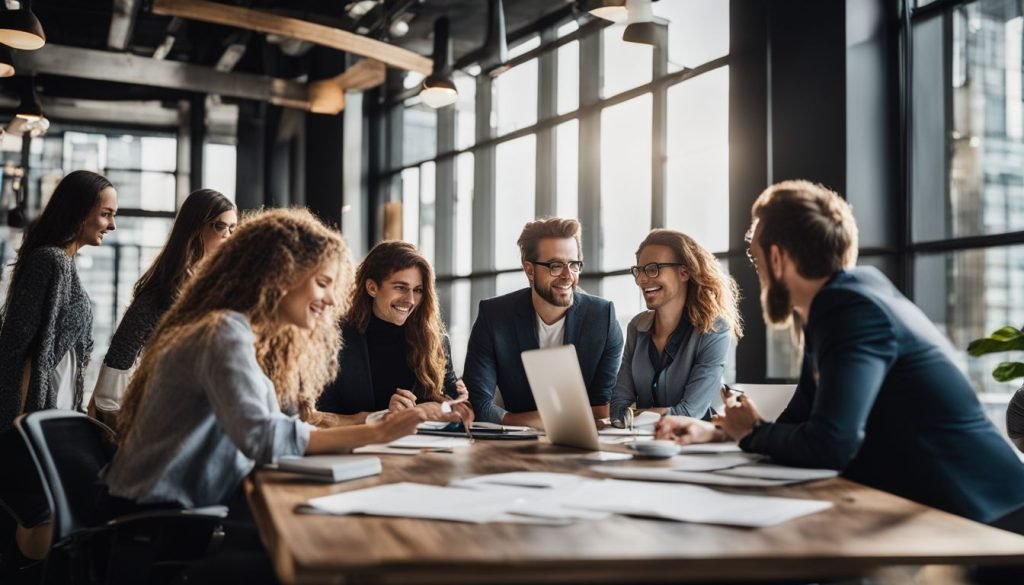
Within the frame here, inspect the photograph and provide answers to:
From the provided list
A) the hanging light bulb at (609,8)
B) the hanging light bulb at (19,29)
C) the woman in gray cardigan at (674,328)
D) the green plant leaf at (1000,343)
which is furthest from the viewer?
the hanging light bulb at (19,29)

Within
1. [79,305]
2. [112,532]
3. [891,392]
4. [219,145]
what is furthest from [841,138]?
[219,145]

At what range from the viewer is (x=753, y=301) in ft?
19.2

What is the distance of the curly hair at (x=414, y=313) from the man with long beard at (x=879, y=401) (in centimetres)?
182

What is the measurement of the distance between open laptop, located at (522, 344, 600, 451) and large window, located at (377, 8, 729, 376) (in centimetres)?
366

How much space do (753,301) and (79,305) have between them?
3.78 metres

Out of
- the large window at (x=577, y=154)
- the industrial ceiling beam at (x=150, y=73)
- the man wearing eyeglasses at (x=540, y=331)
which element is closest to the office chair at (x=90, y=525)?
the man wearing eyeglasses at (x=540, y=331)

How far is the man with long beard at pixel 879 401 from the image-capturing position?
198 cm

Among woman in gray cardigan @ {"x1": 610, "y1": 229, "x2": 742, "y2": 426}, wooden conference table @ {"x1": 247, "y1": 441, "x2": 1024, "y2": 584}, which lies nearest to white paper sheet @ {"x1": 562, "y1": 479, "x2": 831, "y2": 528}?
wooden conference table @ {"x1": 247, "y1": 441, "x2": 1024, "y2": 584}

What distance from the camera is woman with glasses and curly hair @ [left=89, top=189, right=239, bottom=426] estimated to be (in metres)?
3.30

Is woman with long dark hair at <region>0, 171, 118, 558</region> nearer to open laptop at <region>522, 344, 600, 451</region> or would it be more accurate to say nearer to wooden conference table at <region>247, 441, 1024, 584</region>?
open laptop at <region>522, 344, 600, 451</region>

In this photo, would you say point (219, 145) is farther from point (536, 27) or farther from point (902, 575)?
point (902, 575)

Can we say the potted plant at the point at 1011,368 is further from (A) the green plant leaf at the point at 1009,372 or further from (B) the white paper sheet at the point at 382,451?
(B) the white paper sheet at the point at 382,451

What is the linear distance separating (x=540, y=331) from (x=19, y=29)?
11.6 feet

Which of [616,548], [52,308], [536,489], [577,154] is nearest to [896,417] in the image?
[536,489]
